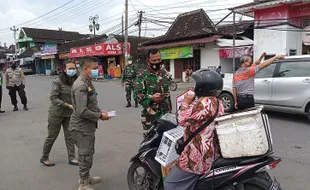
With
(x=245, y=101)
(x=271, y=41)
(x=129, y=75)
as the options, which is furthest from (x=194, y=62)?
(x=245, y=101)

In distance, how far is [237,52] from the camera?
698 inches

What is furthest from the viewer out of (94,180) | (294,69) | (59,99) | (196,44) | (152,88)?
(196,44)

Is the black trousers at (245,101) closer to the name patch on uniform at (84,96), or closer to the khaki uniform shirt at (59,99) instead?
the khaki uniform shirt at (59,99)

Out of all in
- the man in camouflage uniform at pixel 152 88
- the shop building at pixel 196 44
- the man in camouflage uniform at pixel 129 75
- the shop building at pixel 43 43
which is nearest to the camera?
the man in camouflage uniform at pixel 152 88

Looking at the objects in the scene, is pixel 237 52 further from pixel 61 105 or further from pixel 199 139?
pixel 199 139

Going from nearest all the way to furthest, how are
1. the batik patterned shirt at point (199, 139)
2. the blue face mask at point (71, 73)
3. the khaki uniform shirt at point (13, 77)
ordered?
the batik patterned shirt at point (199, 139) < the blue face mask at point (71, 73) < the khaki uniform shirt at point (13, 77)

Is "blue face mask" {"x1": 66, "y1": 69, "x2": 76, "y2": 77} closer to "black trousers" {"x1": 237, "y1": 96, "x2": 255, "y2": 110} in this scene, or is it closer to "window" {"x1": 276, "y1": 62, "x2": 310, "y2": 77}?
"black trousers" {"x1": 237, "y1": 96, "x2": 255, "y2": 110}

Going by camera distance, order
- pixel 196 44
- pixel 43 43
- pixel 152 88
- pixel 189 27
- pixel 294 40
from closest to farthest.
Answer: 1. pixel 152 88
2. pixel 294 40
3. pixel 196 44
4. pixel 189 27
5. pixel 43 43

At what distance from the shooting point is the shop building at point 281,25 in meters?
14.2

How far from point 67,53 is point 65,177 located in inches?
1333

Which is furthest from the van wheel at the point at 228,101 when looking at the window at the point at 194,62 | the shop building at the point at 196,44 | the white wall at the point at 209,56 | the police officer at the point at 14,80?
the window at the point at 194,62

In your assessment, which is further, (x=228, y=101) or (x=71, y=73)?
(x=228, y=101)

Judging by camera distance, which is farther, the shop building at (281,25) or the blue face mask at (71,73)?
the shop building at (281,25)

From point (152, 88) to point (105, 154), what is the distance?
6.93ft
